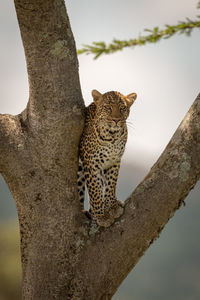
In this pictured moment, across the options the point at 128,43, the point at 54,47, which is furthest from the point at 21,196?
the point at 128,43

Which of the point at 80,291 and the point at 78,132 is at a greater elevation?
the point at 78,132

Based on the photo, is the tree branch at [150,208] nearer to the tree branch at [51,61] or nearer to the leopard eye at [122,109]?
the leopard eye at [122,109]

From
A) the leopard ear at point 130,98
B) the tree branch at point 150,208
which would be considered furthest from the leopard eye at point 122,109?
the tree branch at point 150,208

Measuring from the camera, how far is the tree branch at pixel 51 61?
19.4 feet

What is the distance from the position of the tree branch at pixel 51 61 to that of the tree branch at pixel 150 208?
110 centimetres

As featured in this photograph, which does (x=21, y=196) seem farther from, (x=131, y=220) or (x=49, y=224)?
(x=131, y=220)

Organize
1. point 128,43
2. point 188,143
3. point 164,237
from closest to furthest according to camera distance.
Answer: point 128,43, point 188,143, point 164,237

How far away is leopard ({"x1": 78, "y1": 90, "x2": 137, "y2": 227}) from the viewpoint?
657 centimetres

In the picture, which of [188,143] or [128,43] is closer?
[128,43]

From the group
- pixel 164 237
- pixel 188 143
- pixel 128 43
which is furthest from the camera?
pixel 164 237

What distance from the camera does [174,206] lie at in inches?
236

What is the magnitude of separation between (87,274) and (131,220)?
0.73 m

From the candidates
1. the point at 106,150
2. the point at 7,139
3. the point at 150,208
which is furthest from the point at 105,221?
the point at 7,139

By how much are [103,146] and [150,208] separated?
3.79 feet
